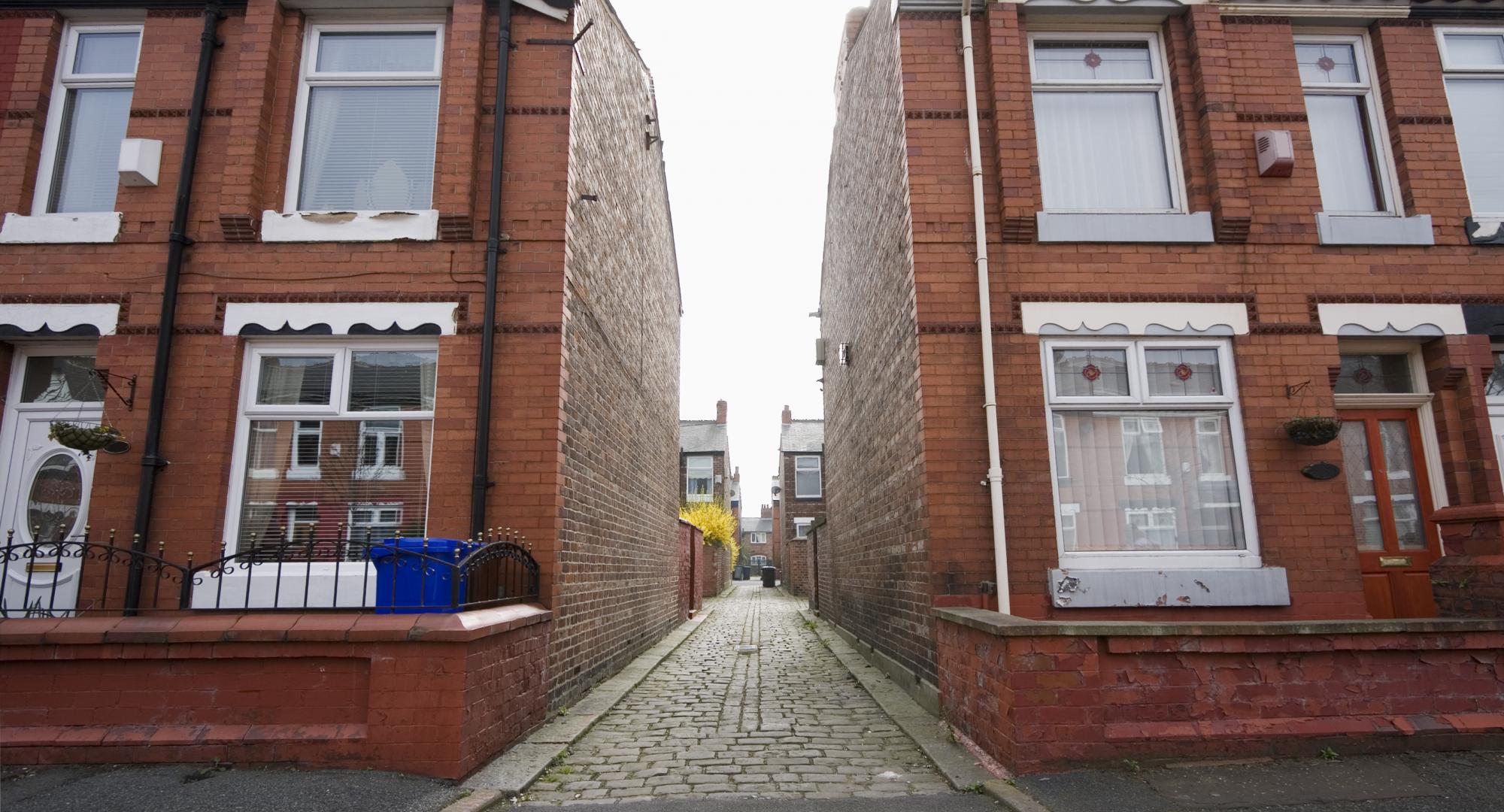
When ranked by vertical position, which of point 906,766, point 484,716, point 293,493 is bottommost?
point 906,766

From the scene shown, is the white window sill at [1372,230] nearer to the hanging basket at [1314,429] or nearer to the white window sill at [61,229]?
the hanging basket at [1314,429]

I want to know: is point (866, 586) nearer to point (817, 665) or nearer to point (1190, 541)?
point (817, 665)

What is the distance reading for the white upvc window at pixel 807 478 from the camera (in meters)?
39.6

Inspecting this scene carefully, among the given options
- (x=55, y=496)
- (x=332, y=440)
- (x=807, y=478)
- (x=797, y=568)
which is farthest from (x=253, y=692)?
(x=807, y=478)

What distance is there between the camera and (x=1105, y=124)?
7.51m

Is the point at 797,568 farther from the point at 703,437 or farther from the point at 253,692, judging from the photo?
the point at 253,692

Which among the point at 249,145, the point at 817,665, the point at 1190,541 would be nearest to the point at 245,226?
the point at 249,145

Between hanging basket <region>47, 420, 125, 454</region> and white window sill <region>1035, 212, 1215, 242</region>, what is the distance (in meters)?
7.66

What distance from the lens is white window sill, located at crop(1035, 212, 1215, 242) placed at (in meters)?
6.96

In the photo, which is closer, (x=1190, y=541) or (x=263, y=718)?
(x=263, y=718)

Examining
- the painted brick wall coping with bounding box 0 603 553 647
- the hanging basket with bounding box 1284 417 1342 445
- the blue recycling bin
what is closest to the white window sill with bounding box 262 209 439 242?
the blue recycling bin

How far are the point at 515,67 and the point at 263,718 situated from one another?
5538mm

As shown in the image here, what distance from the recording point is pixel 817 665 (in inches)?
383

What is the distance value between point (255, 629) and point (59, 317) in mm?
3955
